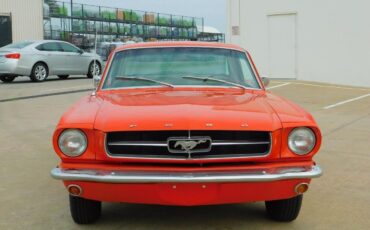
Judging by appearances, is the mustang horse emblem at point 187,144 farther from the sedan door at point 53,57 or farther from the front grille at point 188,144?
the sedan door at point 53,57

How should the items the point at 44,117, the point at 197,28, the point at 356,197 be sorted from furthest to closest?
1. the point at 197,28
2. the point at 44,117
3. the point at 356,197

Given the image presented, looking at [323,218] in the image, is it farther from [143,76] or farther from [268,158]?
[143,76]

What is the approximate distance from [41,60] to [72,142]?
14.1 metres

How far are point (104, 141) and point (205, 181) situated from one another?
0.73 m

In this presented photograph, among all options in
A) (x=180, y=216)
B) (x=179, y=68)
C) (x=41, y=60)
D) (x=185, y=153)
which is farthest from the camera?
(x=41, y=60)

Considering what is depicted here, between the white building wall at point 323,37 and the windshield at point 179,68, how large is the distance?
1229cm

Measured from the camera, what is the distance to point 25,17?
1049 inches

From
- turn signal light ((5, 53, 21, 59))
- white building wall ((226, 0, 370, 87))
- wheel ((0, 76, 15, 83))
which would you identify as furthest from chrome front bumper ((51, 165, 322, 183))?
wheel ((0, 76, 15, 83))

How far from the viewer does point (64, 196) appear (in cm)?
489

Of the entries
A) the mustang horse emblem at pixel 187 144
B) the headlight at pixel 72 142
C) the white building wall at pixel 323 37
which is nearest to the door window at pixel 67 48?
the white building wall at pixel 323 37

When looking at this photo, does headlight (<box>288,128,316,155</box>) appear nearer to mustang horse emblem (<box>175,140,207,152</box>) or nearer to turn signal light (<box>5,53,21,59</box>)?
mustang horse emblem (<box>175,140,207,152</box>)

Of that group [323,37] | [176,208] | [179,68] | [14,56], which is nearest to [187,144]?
[176,208]

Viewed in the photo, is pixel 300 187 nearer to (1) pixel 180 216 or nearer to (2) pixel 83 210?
(1) pixel 180 216

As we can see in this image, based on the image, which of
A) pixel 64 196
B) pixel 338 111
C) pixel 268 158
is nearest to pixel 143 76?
pixel 64 196
